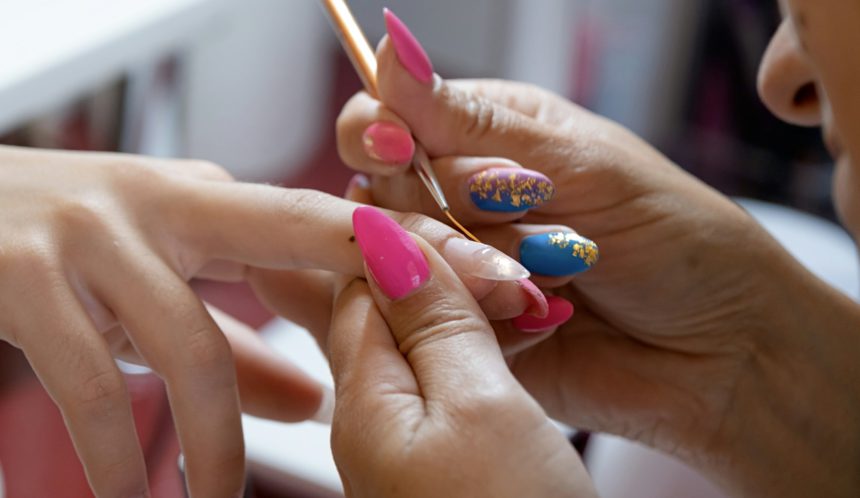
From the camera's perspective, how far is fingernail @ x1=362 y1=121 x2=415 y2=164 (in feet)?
2.32

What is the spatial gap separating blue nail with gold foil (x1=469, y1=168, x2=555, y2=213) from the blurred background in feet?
2.56

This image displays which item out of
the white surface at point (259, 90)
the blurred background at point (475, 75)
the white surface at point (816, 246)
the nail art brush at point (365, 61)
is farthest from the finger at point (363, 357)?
the white surface at point (259, 90)

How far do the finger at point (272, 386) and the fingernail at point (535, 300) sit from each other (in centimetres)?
21

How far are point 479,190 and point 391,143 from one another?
0.07 m

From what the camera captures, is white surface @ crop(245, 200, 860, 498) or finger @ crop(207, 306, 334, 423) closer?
finger @ crop(207, 306, 334, 423)

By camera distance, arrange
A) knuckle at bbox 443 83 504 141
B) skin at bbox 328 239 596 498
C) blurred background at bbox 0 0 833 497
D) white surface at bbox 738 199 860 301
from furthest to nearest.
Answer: blurred background at bbox 0 0 833 497 → white surface at bbox 738 199 860 301 → knuckle at bbox 443 83 504 141 → skin at bbox 328 239 596 498

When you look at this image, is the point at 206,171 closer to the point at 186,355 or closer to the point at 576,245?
the point at 186,355

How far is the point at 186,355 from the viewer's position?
0.63 meters

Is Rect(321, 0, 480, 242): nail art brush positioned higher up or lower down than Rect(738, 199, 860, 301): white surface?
higher up

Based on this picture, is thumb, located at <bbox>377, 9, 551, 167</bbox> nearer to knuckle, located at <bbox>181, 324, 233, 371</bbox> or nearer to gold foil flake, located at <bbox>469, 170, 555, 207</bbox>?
gold foil flake, located at <bbox>469, 170, 555, 207</bbox>

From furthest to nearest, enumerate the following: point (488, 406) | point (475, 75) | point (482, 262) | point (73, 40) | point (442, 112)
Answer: point (475, 75)
point (73, 40)
point (442, 112)
point (482, 262)
point (488, 406)

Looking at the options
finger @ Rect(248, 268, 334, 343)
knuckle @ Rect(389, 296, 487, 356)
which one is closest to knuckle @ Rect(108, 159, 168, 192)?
finger @ Rect(248, 268, 334, 343)

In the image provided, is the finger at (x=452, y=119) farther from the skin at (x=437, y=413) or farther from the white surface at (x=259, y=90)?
the white surface at (x=259, y=90)

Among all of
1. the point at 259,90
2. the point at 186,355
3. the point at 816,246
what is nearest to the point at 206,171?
the point at 186,355
